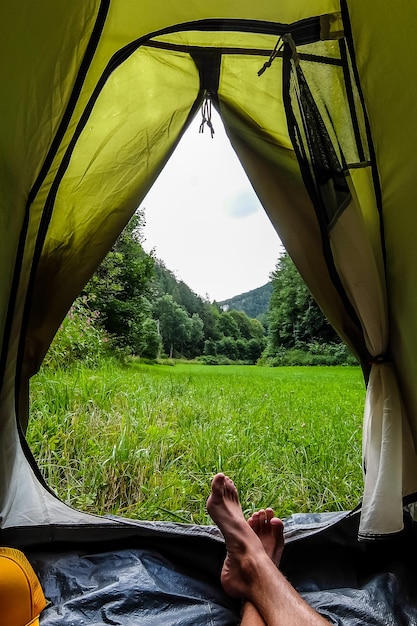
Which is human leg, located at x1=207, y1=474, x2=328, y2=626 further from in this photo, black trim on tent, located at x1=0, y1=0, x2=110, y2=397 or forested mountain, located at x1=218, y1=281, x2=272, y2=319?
forested mountain, located at x1=218, y1=281, x2=272, y2=319

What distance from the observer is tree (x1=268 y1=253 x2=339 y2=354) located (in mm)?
2811

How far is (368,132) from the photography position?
3.40 ft

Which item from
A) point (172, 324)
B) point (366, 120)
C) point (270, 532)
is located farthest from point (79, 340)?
point (366, 120)

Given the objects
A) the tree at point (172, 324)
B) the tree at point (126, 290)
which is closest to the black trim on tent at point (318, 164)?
the tree at point (126, 290)

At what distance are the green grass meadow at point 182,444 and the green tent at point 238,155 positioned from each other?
1.90 feet

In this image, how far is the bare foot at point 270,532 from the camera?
1.06 metres

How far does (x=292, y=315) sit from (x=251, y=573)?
7.21ft

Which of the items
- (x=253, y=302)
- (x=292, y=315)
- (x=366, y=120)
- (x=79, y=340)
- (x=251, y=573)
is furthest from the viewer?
(x=253, y=302)

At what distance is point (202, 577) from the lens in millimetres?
1062

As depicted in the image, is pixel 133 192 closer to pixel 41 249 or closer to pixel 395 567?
pixel 41 249

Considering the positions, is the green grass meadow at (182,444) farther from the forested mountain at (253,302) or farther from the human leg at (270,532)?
the forested mountain at (253,302)

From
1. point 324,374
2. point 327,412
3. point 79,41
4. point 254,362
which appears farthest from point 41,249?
point 254,362

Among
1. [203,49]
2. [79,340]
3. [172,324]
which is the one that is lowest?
[79,340]

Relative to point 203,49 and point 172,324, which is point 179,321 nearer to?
point 172,324
